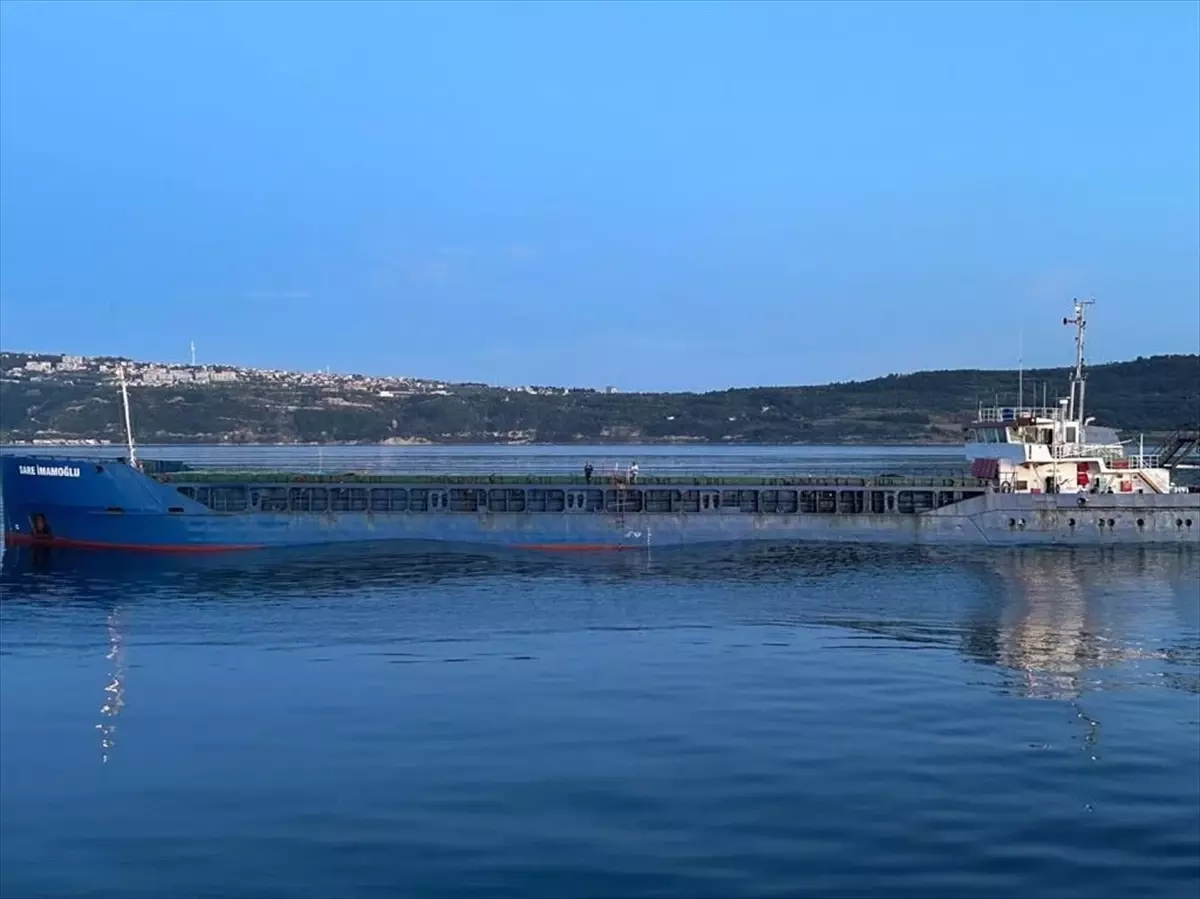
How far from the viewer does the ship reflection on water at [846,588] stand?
2994 centimetres

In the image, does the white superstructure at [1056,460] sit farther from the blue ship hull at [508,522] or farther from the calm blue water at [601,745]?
the calm blue water at [601,745]

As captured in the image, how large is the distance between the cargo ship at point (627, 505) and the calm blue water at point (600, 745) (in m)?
13.0

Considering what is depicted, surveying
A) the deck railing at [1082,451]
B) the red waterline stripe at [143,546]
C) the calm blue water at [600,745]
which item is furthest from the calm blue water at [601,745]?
the deck railing at [1082,451]

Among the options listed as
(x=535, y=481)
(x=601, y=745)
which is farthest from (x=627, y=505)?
(x=601, y=745)

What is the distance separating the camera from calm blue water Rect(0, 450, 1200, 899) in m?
15.2

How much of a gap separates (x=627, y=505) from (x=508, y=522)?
19.6 feet

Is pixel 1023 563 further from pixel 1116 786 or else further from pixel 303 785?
pixel 303 785

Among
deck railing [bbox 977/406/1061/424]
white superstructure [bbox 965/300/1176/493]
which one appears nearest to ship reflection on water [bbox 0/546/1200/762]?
white superstructure [bbox 965/300/1176/493]

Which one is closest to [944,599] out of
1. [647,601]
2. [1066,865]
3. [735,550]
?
[647,601]

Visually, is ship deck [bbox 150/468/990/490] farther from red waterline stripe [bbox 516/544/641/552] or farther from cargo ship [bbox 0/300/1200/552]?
Answer: red waterline stripe [bbox 516/544/641/552]

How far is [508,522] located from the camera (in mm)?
54500

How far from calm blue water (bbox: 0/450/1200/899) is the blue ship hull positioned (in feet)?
41.5

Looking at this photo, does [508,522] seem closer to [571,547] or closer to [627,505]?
[571,547]

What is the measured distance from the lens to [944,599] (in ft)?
129
